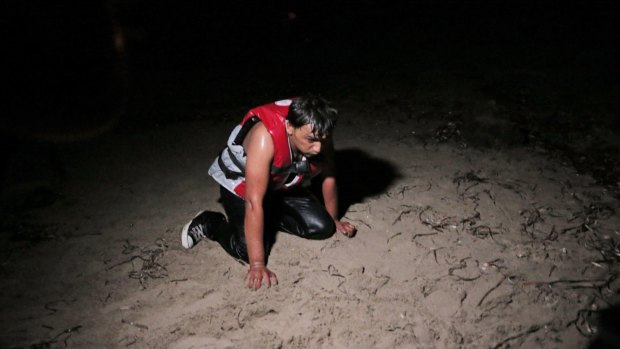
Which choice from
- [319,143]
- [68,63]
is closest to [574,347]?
[319,143]

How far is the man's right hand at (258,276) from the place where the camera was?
257 cm

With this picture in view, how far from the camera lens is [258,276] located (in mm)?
2574

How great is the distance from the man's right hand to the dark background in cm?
318

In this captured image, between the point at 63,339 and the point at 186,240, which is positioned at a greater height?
the point at 186,240

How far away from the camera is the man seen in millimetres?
2242

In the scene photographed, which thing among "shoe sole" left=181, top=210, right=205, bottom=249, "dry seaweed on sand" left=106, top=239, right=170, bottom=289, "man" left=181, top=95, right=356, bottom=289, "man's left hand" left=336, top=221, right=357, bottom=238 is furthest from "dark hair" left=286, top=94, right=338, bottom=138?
"dry seaweed on sand" left=106, top=239, right=170, bottom=289

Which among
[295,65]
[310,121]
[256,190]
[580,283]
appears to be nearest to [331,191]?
[256,190]

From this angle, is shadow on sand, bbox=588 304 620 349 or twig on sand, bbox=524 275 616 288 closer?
shadow on sand, bbox=588 304 620 349

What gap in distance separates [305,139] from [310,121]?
0.13 metres

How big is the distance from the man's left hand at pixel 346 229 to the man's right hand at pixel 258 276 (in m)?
0.70

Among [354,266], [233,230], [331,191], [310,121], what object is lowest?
[354,266]

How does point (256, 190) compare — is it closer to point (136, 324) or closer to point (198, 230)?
point (198, 230)

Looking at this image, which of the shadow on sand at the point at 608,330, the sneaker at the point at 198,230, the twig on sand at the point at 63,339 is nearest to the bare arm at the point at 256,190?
the sneaker at the point at 198,230

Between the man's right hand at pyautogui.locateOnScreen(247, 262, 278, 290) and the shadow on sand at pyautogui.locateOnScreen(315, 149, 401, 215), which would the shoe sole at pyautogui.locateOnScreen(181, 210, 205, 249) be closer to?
the man's right hand at pyautogui.locateOnScreen(247, 262, 278, 290)
